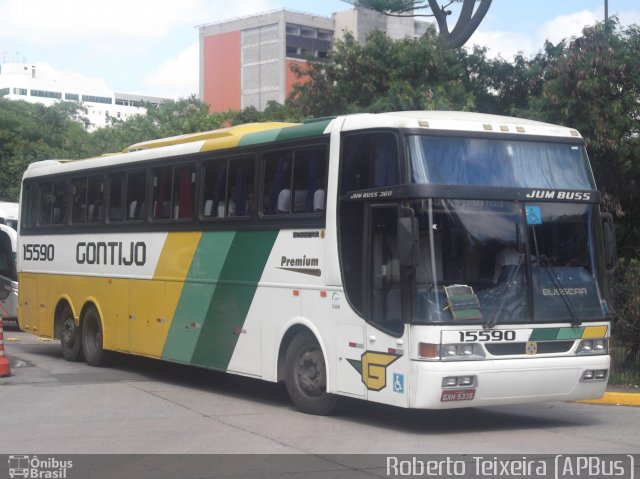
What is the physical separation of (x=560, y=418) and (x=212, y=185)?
5.44 m

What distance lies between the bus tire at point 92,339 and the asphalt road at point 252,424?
5.85 ft

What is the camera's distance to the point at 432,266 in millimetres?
10320

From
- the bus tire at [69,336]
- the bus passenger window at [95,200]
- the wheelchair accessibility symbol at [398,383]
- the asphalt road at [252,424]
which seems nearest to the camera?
the asphalt road at [252,424]

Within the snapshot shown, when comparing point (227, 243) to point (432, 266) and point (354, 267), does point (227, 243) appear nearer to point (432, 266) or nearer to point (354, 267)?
point (354, 267)

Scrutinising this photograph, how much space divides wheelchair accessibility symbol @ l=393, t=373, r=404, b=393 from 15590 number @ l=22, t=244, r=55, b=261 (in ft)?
31.5

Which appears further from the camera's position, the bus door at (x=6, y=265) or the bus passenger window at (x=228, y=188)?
the bus door at (x=6, y=265)

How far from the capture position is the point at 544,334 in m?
10.7

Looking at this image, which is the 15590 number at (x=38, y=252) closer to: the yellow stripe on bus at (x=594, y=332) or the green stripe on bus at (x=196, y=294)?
the green stripe on bus at (x=196, y=294)

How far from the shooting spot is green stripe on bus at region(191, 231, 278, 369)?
12867mm

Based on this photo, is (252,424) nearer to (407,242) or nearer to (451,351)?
(451,351)

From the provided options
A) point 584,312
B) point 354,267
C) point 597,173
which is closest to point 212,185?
→ point 354,267

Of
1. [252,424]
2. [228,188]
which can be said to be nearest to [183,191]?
[228,188]

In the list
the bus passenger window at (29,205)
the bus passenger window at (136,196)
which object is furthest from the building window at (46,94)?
the bus passenger window at (136,196)

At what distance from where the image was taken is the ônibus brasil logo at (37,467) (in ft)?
28.1
